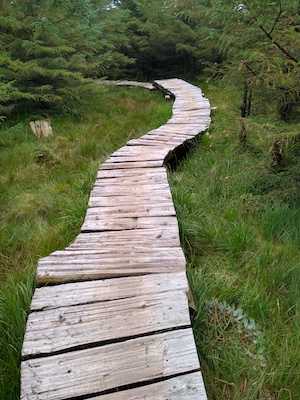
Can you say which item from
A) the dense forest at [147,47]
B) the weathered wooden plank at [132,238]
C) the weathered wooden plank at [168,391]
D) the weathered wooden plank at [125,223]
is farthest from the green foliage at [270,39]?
the weathered wooden plank at [168,391]

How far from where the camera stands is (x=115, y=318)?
6.07 ft

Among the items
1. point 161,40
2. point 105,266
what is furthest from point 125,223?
point 161,40

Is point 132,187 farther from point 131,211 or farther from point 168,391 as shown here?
point 168,391

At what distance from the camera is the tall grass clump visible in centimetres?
181

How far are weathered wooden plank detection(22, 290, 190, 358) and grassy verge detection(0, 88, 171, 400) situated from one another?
23 cm

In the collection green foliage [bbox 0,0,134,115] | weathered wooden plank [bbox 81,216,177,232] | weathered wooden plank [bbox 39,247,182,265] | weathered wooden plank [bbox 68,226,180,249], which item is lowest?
weathered wooden plank [bbox 81,216,177,232]

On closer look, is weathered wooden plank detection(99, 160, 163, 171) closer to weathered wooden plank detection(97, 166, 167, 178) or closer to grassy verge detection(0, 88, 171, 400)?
weathered wooden plank detection(97, 166, 167, 178)

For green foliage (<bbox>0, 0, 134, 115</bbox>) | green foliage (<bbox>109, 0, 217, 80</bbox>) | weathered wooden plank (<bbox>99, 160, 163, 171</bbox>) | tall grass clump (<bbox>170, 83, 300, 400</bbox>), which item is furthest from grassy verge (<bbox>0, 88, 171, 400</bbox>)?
green foliage (<bbox>109, 0, 217, 80</bbox>)

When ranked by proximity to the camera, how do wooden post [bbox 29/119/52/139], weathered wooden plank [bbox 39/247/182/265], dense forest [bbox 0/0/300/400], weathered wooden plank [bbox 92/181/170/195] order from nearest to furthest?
dense forest [bbox 0/0/300/400] → weathered wooden plank [bbox 39/247/182/265] → weathered wooden plank [bbox 92/181/170/195] → wooden post [bbox 29/119/52/139]

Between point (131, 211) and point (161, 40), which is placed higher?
point (161, 40)

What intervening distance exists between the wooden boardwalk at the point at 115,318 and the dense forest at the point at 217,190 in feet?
0.79

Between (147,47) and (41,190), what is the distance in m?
13.1

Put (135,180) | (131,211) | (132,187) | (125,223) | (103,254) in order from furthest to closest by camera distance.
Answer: (135,180), (132,187), (131,211), (125,223), (103,254)

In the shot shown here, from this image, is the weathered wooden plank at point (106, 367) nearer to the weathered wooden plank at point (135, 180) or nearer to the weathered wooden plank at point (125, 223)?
the weathered wooden plank at point (125, 223)
